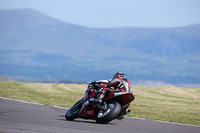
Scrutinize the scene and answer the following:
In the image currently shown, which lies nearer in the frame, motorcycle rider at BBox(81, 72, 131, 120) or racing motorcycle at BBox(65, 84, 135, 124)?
racing motorcycle at BBox(65, 84, 135, 124)

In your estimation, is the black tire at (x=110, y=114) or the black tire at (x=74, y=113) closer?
the black tire at (x=110, y=114)

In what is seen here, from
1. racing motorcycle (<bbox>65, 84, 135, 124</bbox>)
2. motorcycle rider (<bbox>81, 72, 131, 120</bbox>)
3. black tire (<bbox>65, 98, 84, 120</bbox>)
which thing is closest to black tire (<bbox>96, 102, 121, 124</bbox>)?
racing motorcycle (<bbox>65, 84, 135, 124</bbox>)

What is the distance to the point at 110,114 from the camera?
1070cm

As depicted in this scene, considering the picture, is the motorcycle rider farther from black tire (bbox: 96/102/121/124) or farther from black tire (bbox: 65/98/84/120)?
black tire (bbox: 65/98/84/120)

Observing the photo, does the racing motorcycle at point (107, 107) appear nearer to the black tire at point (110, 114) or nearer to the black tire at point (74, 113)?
the black tire at point (110, 114)

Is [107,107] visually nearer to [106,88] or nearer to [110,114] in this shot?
[110,114]

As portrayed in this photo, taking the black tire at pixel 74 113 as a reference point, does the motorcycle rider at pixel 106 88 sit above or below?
above

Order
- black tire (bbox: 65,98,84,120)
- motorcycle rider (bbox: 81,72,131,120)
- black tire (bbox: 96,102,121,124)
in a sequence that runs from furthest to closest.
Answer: black tire (bbox: 65,98,84,120) → motorcycle rider (bbox: 81,72,131,120) → black tire (bbox: 96,102,121,124)

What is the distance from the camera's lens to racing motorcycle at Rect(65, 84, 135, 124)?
35.3ft

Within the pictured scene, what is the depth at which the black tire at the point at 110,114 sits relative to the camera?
1069 cm

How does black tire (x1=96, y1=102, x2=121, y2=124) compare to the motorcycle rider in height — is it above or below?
below

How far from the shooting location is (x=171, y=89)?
32.9 meters

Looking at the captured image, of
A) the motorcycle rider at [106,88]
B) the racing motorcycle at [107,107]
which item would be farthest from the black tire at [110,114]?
the motorcycle rider at [106,88]

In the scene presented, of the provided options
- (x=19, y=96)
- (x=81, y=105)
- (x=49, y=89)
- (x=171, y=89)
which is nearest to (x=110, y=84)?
(x=81, y=105)
